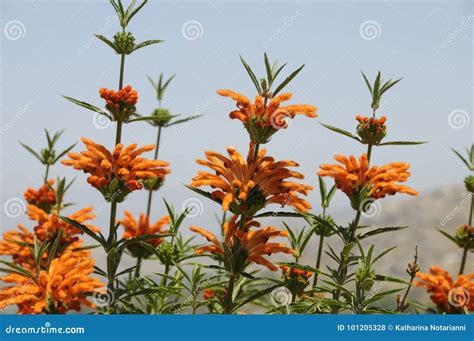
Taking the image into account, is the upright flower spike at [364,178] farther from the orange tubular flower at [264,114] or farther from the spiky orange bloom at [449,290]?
the spiky orange bloom at [449,290]

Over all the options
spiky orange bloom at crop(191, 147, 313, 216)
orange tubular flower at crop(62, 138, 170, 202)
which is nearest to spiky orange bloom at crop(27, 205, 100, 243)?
orange tubular flower at crop(62, 138, 170, 202)

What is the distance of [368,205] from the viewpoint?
4090 mm

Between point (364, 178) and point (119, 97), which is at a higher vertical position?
point (119, 97)

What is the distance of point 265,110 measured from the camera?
12.9 ft

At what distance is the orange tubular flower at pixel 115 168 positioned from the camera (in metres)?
3.91

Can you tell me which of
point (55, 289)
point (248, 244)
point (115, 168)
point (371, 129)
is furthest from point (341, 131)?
point (55, 289)

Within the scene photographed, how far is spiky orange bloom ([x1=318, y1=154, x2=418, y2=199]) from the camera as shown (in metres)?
4.08

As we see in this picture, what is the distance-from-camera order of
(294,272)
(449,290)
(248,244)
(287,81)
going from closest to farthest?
1. (287,81)
2. (248,244)
3. (294,272)
4. (449,290)

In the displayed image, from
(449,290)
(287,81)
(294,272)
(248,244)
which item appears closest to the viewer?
(287,81)

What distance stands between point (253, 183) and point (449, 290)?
2717 millimetres

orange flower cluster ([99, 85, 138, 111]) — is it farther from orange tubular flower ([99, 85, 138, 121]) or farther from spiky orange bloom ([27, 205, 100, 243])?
spiky orange bloom ([27, 205, 100, 243])

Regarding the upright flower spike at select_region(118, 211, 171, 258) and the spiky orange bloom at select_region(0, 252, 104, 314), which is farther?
the upright flower spike at select_region(118, 211, 171, 258)

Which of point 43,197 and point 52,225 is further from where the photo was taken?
point 43,197

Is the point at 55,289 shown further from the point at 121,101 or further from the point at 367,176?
the point at 367,176
